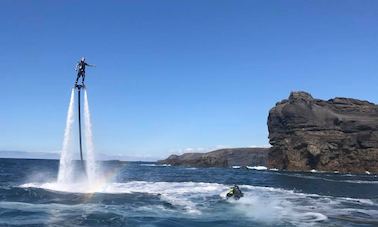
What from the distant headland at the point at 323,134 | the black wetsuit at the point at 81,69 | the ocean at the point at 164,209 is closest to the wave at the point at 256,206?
the ocean at the point at 164,209

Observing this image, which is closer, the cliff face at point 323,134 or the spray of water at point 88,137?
the spray of water at point 88,137

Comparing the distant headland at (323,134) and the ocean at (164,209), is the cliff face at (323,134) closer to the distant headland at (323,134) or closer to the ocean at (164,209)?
the distant headland at (323,134)

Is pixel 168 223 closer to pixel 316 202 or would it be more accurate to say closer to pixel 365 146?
pixel 316 202

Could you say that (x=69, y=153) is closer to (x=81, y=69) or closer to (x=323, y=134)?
(x=81, y=69)

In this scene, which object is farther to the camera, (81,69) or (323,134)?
(323,134)

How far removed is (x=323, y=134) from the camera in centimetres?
14388

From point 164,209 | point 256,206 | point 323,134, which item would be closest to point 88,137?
point 164,209

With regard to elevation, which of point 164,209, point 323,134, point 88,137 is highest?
point 323,134

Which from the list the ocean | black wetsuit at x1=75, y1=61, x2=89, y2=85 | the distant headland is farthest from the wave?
the distant headland

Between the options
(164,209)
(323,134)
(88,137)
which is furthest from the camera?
(323,134)

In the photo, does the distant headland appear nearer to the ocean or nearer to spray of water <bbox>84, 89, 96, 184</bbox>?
the ocean

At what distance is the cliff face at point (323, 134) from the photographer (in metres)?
135

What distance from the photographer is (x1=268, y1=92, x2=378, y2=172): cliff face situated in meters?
135

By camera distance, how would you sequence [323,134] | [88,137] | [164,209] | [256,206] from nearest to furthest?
[164,209], [256,206], [88,137], [323,134]
